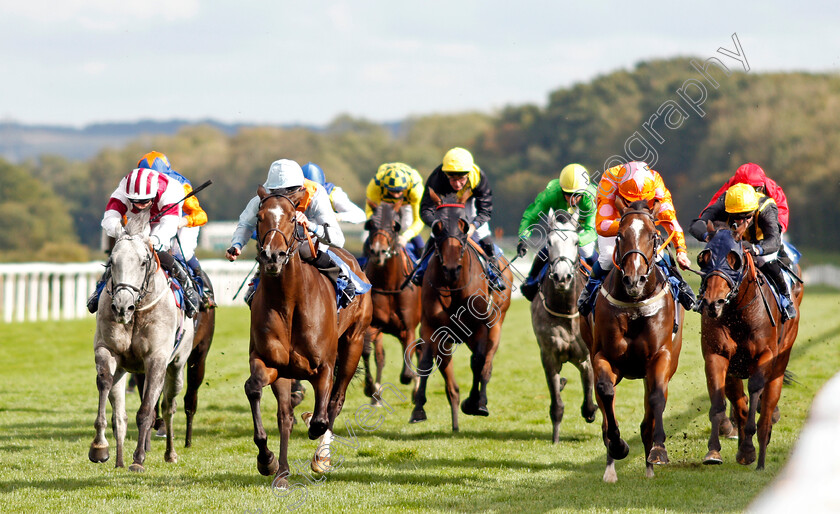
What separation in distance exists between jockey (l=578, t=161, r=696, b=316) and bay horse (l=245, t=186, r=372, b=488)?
5.76 feet

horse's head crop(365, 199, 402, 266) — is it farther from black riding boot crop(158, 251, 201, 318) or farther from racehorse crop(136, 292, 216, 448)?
black riding boot crop(158, 251, 201, 318)

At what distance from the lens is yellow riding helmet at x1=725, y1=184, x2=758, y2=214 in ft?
22.1

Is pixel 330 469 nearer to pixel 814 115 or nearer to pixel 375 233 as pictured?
pixel 375 233

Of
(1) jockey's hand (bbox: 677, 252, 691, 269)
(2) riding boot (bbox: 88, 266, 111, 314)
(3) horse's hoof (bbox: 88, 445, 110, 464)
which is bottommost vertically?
(3) horse's hoof (bbox: 88, 445, 110, 464)

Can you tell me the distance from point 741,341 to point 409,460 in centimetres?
240

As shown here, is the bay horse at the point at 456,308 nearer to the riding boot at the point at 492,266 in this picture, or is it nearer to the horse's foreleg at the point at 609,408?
the riding boot at the point at 492,266

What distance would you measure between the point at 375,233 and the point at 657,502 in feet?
14.4

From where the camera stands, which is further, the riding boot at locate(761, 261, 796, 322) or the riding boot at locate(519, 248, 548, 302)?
the riding boot at locate(519, 248, 548, 302)

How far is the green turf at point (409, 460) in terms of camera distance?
18.4 feet

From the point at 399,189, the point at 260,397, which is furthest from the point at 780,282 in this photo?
the point at 399,189

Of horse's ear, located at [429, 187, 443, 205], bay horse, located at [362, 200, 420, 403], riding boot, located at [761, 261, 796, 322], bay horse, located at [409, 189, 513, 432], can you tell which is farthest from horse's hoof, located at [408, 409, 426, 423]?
riding boot, located at [761, 261, 796, 322]

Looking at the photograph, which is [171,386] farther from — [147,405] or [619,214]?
[619,214]

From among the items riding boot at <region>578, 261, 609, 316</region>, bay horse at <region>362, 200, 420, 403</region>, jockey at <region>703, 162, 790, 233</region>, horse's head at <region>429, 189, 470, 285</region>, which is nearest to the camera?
riding boot at <region>578, 261, 609, 316</region>

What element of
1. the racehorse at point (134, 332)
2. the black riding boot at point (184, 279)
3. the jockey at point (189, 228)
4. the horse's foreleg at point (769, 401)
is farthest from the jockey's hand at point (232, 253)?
the horse's foreleg at point (769, 401)
